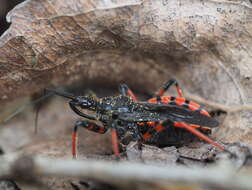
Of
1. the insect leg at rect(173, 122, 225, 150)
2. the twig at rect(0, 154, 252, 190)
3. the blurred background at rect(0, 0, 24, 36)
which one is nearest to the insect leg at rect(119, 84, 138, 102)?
the insect leg at rect(173, 122, 225, 150)

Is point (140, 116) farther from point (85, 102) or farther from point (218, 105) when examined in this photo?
point (218, 105)

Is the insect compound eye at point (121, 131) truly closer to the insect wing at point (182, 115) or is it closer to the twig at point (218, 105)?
the insect wing at point (182, 115)

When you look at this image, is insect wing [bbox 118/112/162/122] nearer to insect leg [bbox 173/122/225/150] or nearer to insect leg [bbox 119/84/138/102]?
insect leg [bbox 173/122/225/150]

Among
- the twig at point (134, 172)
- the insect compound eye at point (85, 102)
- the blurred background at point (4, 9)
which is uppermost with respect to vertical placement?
the blurred background at point (4, 9)

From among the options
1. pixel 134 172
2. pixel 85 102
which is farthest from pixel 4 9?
pixel 134 172

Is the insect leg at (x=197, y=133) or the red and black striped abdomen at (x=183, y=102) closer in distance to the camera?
the insect leg at (x=197, y=133)

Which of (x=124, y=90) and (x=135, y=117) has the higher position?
(x=124, y=90)

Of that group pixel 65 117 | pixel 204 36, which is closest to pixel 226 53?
pixel 204 36

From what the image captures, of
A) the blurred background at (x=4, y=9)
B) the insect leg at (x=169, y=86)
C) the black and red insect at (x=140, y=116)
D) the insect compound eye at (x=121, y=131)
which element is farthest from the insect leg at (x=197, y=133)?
the blurred background at (x=4, y=9)
